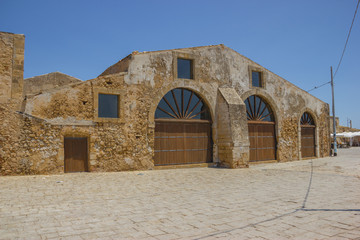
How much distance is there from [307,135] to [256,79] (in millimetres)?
5265

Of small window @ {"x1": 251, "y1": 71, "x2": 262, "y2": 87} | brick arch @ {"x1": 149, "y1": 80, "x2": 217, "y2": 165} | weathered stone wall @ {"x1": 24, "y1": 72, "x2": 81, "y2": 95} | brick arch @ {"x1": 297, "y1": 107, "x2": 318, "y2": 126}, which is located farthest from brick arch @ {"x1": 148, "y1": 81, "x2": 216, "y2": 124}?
brick arch @ {"x1": 297, "y1": 107, "x2": 318, "y2": 126}

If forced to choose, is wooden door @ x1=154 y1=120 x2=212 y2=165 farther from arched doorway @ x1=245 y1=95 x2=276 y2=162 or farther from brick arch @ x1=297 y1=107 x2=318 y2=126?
brick arch @ x1=297 y1=107 x2=318 y2=126

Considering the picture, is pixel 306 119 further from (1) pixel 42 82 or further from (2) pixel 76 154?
(1) pixel 42 82

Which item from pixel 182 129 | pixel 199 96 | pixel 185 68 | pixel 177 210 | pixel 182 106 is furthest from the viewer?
pixel 199 96

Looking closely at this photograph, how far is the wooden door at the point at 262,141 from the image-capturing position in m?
13.7

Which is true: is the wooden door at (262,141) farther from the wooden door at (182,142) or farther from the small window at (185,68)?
the small window at (185,68)

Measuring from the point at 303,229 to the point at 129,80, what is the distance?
8267mm

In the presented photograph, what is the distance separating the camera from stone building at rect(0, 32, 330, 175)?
8.84 meters

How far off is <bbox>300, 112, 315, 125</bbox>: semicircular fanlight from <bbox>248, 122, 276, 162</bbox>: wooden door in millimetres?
3054

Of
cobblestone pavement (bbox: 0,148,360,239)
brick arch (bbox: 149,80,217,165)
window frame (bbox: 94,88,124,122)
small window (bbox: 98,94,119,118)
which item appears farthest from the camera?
brick arch (bbox: 149,80,217,165)

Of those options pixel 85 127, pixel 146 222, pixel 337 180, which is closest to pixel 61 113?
pixel 85 127

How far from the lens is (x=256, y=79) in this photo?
14320 millimetres

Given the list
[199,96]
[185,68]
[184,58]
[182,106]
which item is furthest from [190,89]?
[184,58]

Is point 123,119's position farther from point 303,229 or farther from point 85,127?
point 303,229
